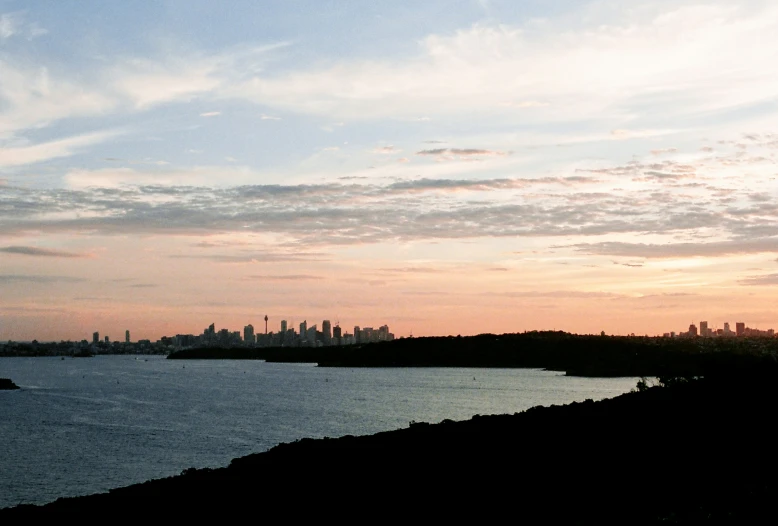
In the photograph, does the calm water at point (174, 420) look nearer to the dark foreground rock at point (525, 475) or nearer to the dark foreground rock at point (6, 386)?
the dark foreground rock at point (6, 386)

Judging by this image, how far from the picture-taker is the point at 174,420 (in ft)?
309

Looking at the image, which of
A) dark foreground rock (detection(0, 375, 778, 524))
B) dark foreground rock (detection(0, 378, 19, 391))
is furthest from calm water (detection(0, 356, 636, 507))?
dark foreground rock (detection(0, 375, 778, 524))

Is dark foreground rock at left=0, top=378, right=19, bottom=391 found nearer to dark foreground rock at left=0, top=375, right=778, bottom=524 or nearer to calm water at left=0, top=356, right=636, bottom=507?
calm water at left=0, top=356, right=636, bottom=507

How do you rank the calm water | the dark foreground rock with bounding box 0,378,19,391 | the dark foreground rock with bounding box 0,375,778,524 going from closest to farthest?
the dark foreground rock with bounding box 0,375,778,524
the calm water
the dark foreground rock with bounding box 0,378,19,391

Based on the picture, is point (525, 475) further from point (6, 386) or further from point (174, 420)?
point (6, 386)

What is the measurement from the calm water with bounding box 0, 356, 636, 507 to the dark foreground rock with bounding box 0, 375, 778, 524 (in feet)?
63.0

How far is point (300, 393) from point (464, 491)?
116080 millimetres

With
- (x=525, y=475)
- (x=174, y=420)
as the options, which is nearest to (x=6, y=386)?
(x=174, y=420)

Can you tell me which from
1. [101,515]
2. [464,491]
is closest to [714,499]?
[464,491]

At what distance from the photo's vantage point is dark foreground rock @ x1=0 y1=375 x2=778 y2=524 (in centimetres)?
2602

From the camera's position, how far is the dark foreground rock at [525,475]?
26.0 metres

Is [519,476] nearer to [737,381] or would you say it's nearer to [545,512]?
[545,512]

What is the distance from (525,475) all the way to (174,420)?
69741mm

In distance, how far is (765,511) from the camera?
19438mm
